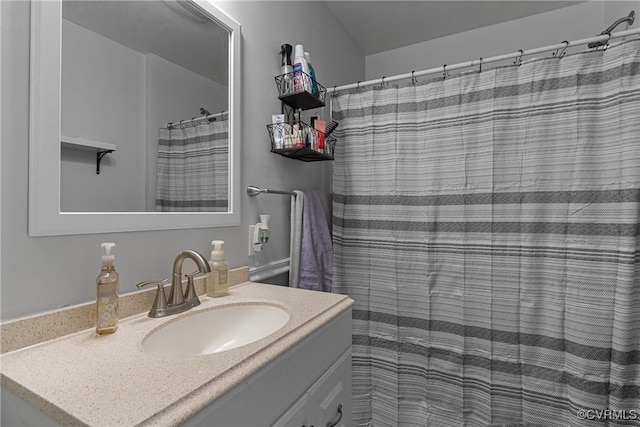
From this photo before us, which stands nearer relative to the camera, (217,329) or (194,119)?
(217,329)

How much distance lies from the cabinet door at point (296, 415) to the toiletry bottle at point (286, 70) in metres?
1.18

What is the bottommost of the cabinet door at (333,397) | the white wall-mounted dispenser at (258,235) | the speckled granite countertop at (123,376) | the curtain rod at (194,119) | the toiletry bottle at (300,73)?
the cabinet door at (333,397)

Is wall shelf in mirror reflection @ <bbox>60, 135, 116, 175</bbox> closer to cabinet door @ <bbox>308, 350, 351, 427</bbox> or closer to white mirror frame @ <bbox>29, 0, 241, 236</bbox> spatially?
white mirror frame @ <bbox>29, 0, 241, 236</bbox>

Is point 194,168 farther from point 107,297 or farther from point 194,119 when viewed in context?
point 107,297

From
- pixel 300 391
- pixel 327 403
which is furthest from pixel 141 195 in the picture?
pixel 327 403

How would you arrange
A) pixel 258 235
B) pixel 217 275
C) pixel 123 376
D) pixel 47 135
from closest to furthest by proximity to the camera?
pixel 123 376 → pixel 47 135 → pixel 217 275 → pixel 258 235

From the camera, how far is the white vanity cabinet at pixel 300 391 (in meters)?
0.53

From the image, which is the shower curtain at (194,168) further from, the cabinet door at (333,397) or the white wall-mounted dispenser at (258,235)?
the cabinet door at (333,397)

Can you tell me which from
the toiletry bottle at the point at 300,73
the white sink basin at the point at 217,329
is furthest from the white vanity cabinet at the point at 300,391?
the toiletry bottle at the point at 300,73

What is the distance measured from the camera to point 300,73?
1.35 m

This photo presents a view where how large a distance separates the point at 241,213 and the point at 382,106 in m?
0.93

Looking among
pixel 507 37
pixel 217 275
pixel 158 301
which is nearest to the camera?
pixel 158 301

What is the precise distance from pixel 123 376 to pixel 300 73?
1241 mm

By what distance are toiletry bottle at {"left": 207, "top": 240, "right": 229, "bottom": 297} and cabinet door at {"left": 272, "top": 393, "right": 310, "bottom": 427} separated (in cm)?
44
